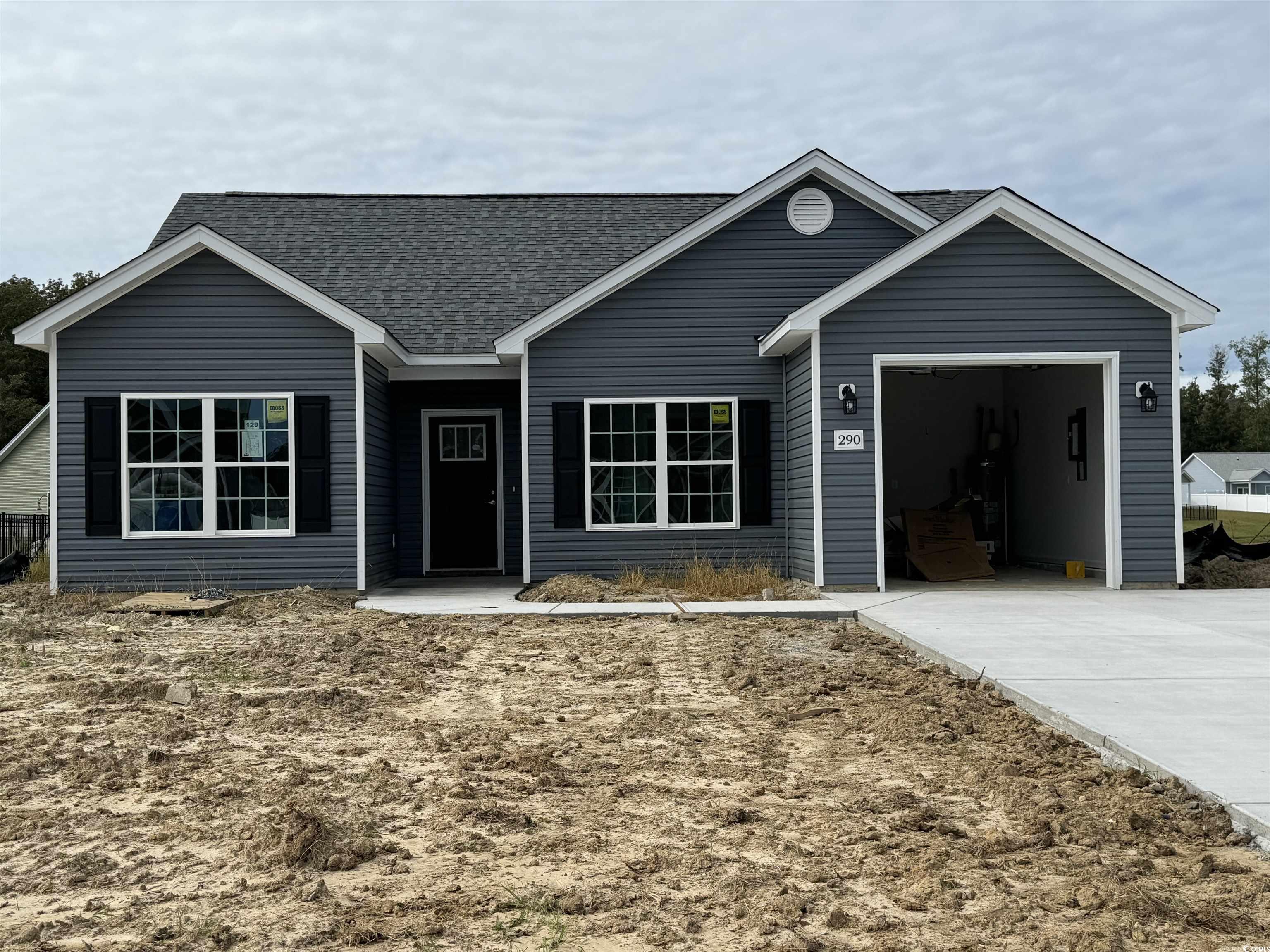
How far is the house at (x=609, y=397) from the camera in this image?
12.0 metres

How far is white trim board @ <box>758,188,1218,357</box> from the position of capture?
38.6ft

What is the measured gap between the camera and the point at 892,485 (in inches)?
674

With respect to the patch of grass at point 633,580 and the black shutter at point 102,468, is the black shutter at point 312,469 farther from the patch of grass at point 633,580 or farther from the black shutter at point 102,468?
the patch of grass at point 633,580

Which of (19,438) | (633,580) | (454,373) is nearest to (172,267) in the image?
(454,373)

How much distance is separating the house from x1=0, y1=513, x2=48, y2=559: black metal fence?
11.0 feet

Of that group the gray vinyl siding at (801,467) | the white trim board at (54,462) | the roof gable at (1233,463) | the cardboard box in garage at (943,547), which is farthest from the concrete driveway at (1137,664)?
the roof gable at (1233,463)

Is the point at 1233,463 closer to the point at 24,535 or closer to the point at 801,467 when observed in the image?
the point at 801,467

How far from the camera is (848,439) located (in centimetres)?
1186

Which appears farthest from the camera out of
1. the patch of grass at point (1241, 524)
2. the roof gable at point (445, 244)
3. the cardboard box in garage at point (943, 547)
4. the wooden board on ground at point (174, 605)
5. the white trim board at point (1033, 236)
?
the patch of grass at point (1241, 524)

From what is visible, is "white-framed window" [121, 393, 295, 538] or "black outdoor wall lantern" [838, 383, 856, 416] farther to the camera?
"white-framed window" [121, 393, 295, 538]

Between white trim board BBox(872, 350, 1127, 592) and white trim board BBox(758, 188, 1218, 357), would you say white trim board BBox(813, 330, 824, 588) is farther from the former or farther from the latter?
white trim board BBox(872, 350, 1127, 592)

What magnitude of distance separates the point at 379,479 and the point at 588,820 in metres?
9.88

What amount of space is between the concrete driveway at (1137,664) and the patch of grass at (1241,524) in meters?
17.2

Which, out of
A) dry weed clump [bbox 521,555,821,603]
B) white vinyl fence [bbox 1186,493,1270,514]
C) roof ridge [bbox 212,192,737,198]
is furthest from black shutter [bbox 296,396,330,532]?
white vinyl fence [bbox 1186,493,1270,514]
